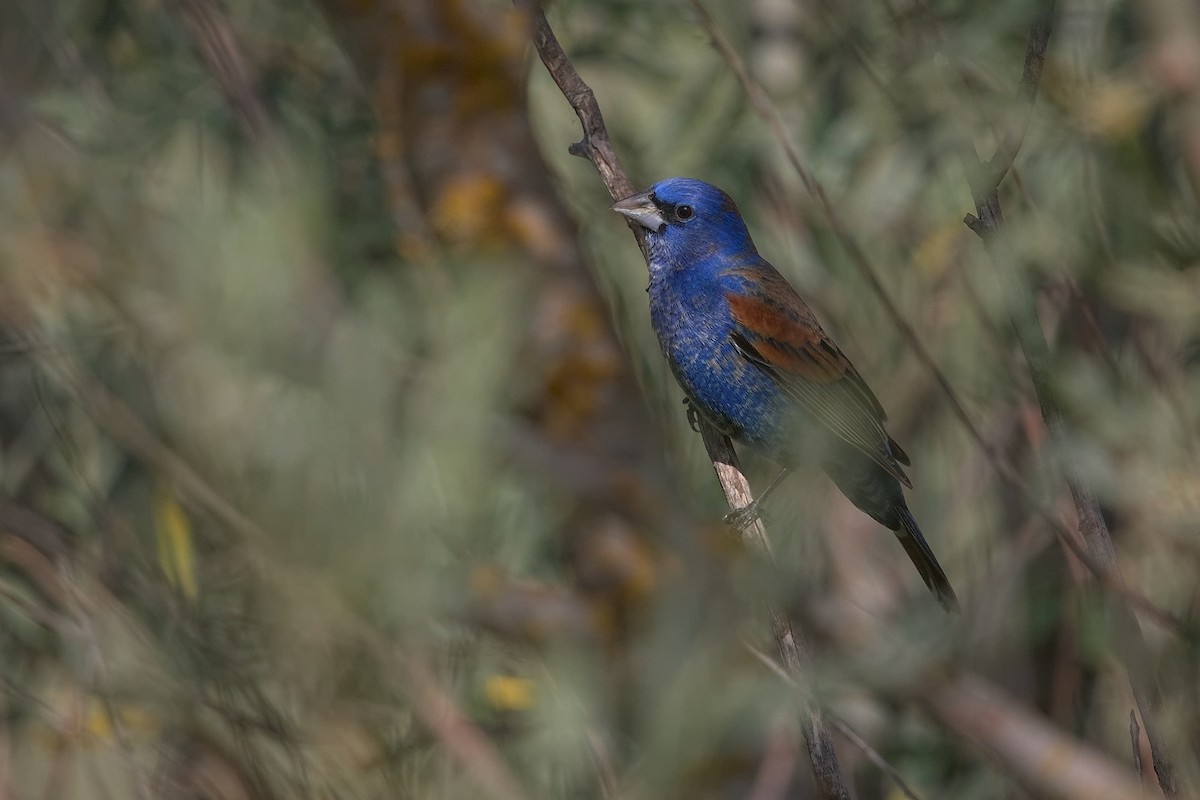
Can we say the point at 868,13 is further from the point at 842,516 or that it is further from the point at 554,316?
the point at 842,516

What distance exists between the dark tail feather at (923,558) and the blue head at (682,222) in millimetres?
1034

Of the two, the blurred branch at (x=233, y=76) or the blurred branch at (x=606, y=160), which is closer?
the blurred branch at (x=606, y=160)

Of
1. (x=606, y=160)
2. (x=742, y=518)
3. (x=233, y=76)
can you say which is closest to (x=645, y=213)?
(x=606, y=160)

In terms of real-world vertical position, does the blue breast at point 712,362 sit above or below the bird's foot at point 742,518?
below

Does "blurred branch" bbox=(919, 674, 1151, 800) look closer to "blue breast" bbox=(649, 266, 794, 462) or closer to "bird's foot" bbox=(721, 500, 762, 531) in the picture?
"bird's foot" bbox=(721, 500, 762, 531)

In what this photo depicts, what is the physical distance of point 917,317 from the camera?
15.5 ft

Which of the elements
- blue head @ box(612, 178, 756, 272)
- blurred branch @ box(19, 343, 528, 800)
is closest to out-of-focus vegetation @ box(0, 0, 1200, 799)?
blurred branch @ box(19, 343, 528, 800)

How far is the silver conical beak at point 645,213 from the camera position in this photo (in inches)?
161

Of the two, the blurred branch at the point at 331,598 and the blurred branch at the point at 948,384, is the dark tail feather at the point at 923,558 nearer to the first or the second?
the blurred branch at the point at 948,384

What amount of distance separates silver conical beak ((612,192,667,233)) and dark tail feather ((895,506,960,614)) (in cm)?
115

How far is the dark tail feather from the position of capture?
12.5 feet

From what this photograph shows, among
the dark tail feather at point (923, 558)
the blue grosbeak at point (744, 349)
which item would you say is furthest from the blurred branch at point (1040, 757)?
the blue grosbeak at point (744, 349)

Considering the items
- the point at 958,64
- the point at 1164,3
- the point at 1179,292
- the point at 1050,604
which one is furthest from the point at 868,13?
the point at 958,64

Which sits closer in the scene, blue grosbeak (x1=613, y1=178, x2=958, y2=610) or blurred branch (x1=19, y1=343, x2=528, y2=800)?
blurred branch (x1=19, y1=343, x2=528, y2=800)
